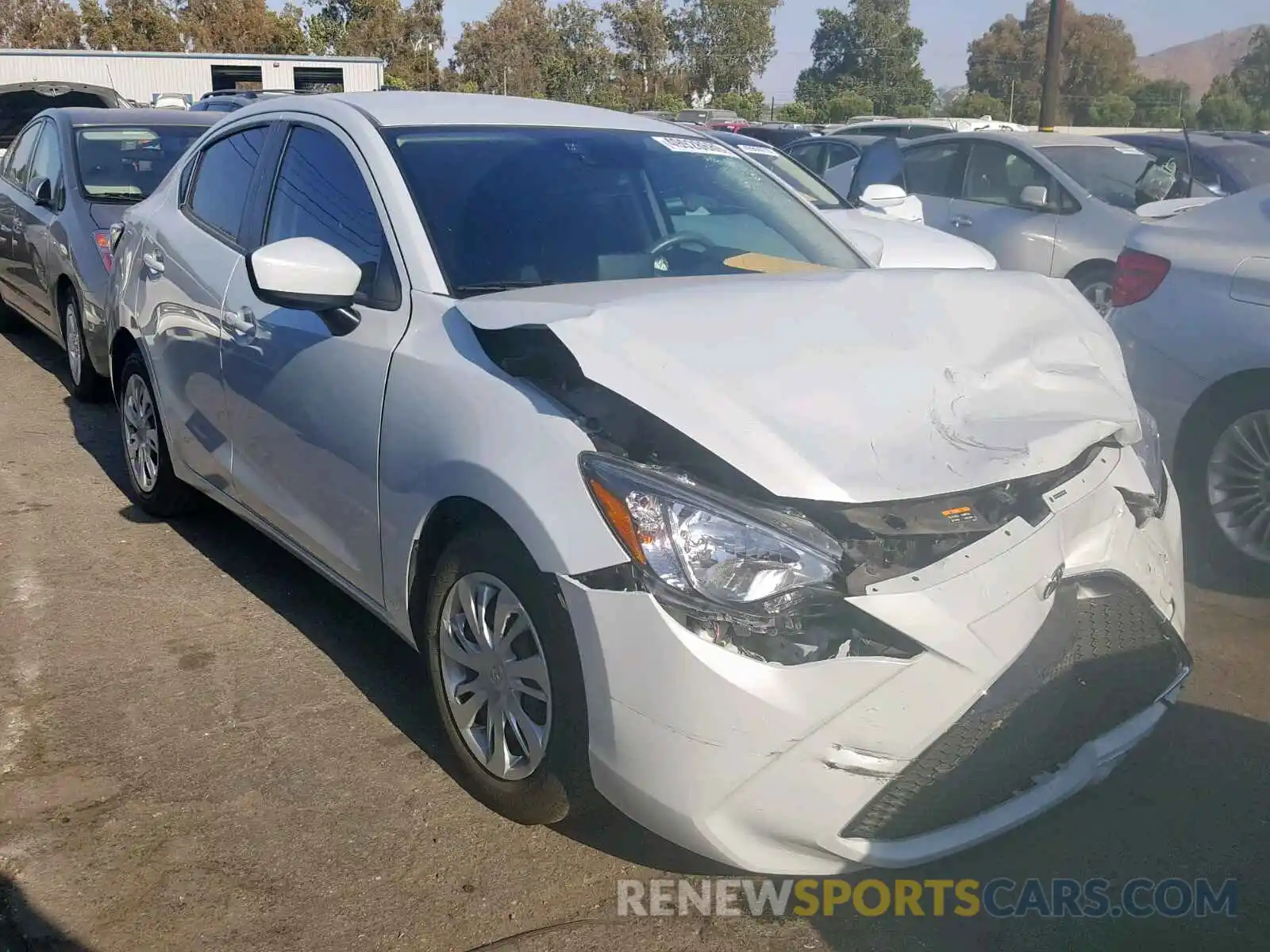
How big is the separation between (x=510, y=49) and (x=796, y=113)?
16084 mm

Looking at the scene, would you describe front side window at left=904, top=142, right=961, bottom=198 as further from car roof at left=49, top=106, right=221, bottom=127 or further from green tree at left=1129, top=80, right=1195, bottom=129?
green tree at left=1129, top=80, right=1195, bottom=129

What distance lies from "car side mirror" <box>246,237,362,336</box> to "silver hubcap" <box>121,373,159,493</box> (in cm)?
189

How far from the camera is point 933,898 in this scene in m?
2.83

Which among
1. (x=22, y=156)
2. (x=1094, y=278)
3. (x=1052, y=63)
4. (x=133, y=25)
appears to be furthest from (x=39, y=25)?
(x=1094, y=278)

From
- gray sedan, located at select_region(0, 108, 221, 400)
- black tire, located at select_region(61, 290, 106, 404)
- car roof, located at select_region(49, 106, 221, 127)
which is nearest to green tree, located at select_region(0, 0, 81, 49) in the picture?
gray sedan, located at select_region(0, 108, 221, 400)

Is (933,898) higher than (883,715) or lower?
lower

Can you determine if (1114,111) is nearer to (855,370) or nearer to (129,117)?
(129,117)

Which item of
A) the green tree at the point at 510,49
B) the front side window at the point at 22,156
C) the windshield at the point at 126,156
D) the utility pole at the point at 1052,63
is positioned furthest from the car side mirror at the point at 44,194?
the green tree at the point at 510,49

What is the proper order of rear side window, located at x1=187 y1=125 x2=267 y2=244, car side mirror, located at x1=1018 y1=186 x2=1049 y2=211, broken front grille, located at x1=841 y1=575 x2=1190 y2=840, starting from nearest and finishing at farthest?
broken front grille, located at x1=841 y1=575 x2=1190 y2=840 < rear side window, located at x1=187 y1=125 x2=267 y2=244 < car side mirror, located at x1=1018 y1=186 x2=1049 y2=211

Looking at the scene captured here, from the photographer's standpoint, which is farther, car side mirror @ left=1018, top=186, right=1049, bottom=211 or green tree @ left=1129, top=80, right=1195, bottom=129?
green tree @ left=1129, top=80, right=1195, bottom=129

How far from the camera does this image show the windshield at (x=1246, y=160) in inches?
415

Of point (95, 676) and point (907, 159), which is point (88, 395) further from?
point (907, 159)

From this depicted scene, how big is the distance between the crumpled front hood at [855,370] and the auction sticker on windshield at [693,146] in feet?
3.52

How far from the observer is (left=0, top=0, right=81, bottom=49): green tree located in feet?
201
